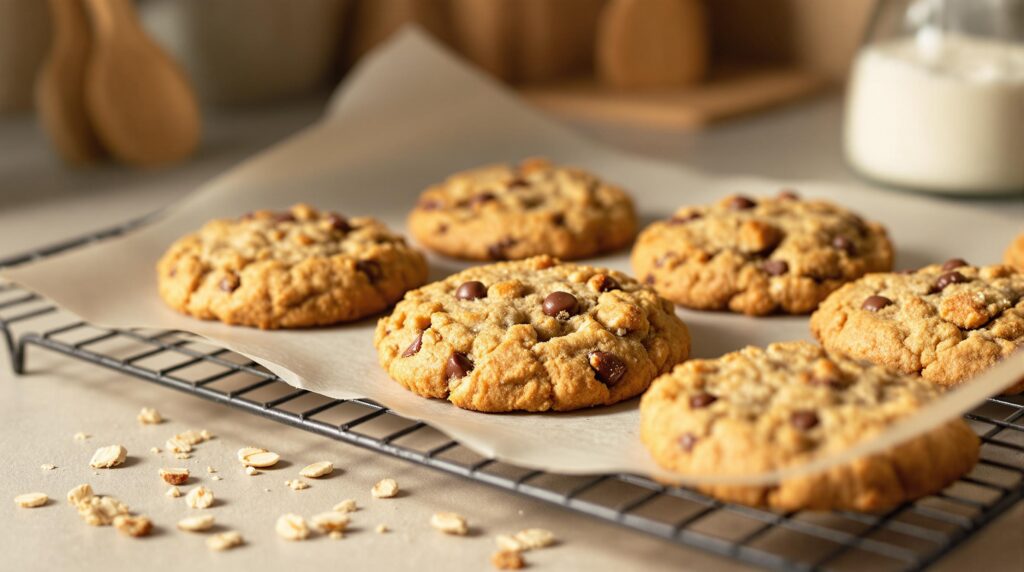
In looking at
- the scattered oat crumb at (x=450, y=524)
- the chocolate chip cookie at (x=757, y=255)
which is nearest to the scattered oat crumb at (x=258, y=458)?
the scattered oat crumb at (x=450, y=524)

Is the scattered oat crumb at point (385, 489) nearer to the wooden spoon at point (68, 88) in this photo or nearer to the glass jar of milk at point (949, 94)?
the glass jar of milk at point (949, 94)

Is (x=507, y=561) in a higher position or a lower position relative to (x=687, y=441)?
lower

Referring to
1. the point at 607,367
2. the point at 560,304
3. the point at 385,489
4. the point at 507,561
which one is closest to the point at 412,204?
the point at 560,304

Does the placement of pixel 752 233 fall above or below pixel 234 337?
above

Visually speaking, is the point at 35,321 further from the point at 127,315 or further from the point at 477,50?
the point at 477,50

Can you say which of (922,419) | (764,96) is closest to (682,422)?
(922,419)

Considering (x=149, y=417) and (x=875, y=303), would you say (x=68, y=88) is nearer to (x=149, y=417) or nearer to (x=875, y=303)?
(x=149, y=417)
